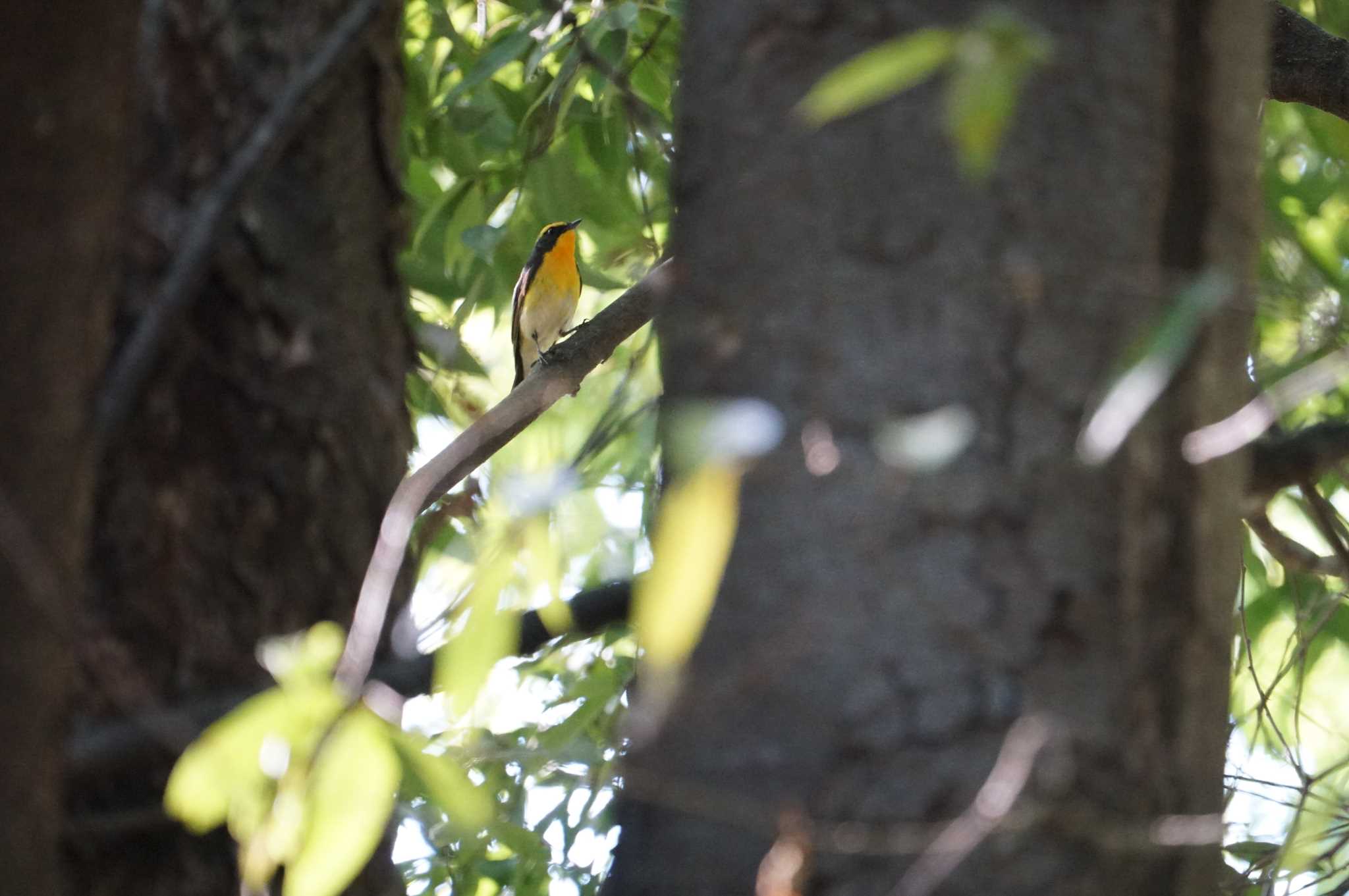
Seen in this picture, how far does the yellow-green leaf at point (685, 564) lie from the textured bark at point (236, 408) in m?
0.52

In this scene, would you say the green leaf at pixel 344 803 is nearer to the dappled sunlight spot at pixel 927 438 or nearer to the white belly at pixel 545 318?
the dappled sunlight spot at pixel 927 438

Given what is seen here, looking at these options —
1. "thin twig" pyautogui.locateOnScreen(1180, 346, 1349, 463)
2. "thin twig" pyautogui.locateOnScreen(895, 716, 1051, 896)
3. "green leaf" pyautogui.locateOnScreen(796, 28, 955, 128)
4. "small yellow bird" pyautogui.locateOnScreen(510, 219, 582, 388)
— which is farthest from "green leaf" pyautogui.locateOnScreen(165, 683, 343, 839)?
"small yellow bird" pyautogui.locateOnScreen(510, 219, 582, 388)

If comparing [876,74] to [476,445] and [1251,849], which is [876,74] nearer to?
[476,445]

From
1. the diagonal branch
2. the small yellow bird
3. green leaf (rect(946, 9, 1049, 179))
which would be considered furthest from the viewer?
the small yellow bird

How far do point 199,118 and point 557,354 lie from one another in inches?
77.8

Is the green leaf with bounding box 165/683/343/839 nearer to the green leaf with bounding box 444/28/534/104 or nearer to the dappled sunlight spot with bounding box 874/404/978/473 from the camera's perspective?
the dappled sunlight spot with bounding box 874/404/978/473

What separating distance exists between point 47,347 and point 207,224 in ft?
1.02

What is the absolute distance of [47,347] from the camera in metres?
1.03

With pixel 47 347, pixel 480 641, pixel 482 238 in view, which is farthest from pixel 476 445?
pixel 480 641

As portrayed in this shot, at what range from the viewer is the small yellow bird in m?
9.16

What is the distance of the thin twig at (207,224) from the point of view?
48.9 inches

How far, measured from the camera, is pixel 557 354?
133 inches

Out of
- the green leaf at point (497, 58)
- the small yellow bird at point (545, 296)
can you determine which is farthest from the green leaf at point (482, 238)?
the small yellow bird at point (545, 296)

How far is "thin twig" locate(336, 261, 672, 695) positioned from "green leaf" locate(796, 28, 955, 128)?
0.65ft
